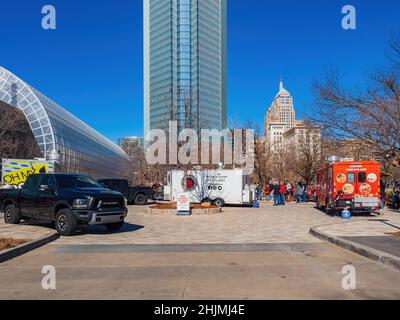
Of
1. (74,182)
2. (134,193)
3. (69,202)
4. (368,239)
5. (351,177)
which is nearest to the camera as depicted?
(368,239)

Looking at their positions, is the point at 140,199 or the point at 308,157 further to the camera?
the point at 308,157

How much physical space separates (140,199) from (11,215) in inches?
631

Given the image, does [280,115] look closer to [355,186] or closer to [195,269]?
[355,186]

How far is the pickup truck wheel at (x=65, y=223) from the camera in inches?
489

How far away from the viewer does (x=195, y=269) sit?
7.67m

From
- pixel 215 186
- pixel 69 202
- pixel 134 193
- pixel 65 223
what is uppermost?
pixel 215 186

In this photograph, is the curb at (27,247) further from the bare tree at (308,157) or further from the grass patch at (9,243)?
the bare tree at (308,157)

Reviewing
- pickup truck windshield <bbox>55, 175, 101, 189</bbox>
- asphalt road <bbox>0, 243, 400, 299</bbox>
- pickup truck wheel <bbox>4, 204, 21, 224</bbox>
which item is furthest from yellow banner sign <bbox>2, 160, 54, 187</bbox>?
asphalt road <bbox>0, 243, 400, 299</bbox>

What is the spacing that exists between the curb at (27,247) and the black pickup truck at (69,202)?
71cm

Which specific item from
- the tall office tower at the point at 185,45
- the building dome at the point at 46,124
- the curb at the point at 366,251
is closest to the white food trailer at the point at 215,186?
the curb at the point at 366,251

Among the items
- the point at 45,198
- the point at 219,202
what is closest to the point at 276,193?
the point at 219,202

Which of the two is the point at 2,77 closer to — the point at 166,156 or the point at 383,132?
the point at 166,156

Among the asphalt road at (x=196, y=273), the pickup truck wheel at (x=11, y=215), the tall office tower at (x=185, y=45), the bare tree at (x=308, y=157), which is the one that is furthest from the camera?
the tall office tower at (x=185, y=45)
